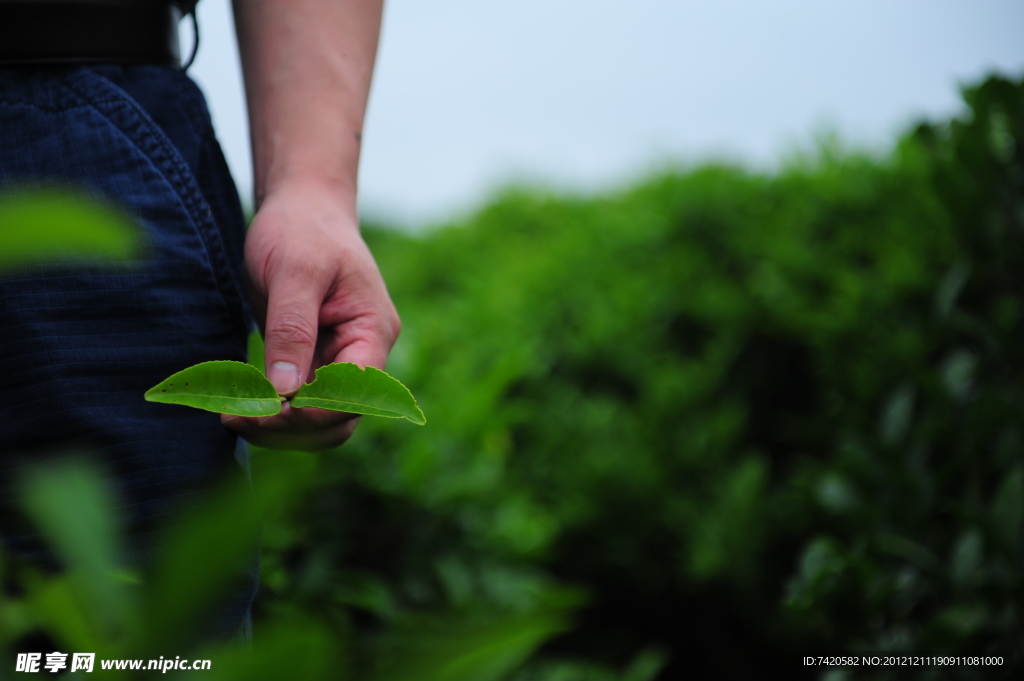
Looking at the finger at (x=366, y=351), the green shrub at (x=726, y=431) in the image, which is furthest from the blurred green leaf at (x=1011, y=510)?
the finger at (x=366, y=351)

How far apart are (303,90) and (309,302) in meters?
0.35

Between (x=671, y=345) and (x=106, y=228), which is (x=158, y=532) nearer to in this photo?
(x=106, y=228)

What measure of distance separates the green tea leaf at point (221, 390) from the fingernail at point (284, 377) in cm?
10

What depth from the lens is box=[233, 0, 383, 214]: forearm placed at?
107 cm

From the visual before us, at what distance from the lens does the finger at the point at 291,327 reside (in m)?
0.88

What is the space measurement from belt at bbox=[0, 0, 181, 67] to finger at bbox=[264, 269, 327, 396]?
394mm

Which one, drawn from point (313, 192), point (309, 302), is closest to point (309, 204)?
point (313, 192)

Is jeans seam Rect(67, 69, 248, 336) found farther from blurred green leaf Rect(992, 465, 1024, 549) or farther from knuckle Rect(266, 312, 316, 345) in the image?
blurred green leaf Rect(992, 465, 1024, 549)

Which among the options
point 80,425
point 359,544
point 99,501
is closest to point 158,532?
point 80,425

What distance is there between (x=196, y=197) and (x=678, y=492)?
7.72ft

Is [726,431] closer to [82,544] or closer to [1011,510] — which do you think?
[1011,510]

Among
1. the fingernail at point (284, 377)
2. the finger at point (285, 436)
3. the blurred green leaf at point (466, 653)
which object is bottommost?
the finger at point (285, 436)

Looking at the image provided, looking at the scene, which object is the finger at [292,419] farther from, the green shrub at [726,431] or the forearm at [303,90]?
the green shrub at [726,431]

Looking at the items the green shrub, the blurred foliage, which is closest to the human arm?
the blurred foliage
